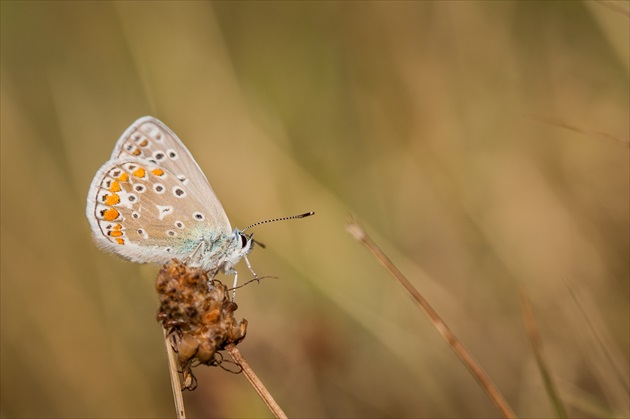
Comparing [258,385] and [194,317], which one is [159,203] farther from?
[258,385]

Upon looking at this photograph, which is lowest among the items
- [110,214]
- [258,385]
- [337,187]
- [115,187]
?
[337,187]

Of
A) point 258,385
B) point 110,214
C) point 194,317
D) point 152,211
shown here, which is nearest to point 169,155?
point 152,211

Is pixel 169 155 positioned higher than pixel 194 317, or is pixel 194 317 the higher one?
pixel 169 155

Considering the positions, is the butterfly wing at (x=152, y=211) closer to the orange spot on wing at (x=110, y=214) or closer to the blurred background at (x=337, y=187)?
the orange spot on wing at (x=110, y=214)

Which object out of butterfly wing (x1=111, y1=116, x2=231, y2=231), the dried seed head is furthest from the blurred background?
the dried seed head

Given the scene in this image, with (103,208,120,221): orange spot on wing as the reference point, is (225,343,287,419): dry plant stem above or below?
below

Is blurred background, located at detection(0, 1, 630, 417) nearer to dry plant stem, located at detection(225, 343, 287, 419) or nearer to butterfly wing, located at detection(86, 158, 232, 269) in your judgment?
butterfly wing, located at detection(86, 158, 232, 269)

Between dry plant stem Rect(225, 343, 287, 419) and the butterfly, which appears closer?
dry plant stem Rect(225, 343, 287, 419)

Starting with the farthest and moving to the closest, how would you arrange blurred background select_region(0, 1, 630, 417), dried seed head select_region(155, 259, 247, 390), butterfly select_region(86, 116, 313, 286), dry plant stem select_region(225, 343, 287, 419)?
blurred background select_region(0, 1, 630, 417), butterfly select_region(86, 116, 313, 286), dried seed head select_region(155, 259, 247, 390), dry plant stem select_region(225, 343, 287, 419)
